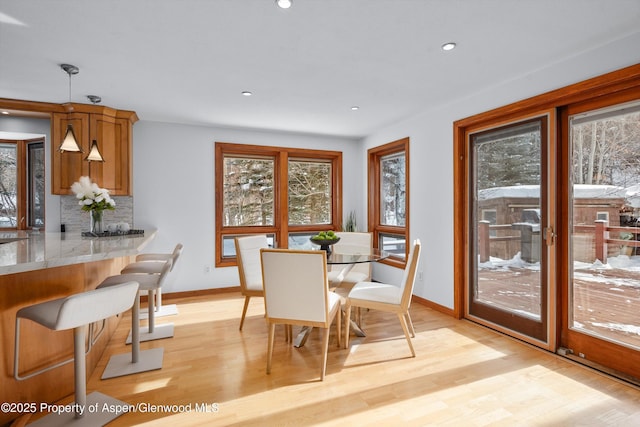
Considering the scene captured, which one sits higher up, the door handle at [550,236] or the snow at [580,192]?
the snow at [580,192]

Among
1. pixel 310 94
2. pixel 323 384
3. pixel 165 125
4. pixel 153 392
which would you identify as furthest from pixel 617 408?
pixel 165 125

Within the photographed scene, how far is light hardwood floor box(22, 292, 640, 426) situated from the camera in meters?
1.97

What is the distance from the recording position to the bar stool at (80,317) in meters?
1.60

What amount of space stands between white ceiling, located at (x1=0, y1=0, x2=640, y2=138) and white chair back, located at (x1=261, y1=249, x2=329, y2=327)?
1.51 meters

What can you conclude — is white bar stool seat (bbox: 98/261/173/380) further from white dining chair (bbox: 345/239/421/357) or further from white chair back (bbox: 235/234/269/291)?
white dining chair (bbox: 345/239/421/357)

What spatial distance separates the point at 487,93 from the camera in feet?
10.8

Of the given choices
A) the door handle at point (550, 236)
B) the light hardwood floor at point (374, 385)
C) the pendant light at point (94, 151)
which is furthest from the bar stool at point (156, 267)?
the door handle at point (550, 236)

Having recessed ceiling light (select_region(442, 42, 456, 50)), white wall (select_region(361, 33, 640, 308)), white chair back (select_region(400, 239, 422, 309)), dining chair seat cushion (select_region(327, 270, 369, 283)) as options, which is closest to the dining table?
dining chair seat cushion (select_region(327, 270, 369, 283))

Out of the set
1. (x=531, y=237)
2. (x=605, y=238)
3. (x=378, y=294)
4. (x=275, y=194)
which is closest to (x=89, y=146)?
(x=275, y=194)

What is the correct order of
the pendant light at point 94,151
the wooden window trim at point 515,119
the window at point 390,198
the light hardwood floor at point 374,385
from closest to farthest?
the light hardwood floor at point 374,385 < the wooden window trim at point 515,119 < the pendant light at point 94,151 < the window at point 390,198

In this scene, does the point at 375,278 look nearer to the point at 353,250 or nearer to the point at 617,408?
the point at 353,250

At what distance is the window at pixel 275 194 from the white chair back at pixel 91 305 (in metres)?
2.97

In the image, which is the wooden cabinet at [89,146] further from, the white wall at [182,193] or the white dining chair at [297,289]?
the white dining chair at [297,289]

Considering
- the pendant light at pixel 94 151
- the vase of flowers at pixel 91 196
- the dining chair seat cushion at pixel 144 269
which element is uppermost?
the pendant light at pixel 94 151
